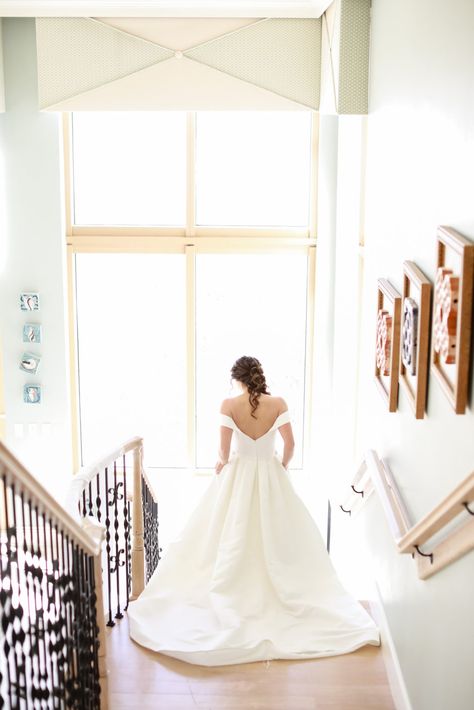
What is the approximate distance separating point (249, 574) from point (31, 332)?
13.8ft

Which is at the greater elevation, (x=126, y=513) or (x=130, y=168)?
(x=130, y=168)

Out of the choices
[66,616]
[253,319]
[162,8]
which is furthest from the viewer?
[253,319]

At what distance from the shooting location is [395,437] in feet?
15.0

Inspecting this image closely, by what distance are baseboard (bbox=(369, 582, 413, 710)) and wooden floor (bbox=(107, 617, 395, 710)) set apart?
4cm

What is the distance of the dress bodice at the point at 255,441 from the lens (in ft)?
18.1

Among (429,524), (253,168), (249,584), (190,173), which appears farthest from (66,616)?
(253,168)

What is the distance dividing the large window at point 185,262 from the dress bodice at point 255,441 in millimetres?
3109

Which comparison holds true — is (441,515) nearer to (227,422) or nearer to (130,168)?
(227,422)

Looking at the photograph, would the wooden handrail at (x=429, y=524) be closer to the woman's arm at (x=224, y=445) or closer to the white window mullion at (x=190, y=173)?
the woman's arm at (x=224, y=445)

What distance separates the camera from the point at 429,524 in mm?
3049

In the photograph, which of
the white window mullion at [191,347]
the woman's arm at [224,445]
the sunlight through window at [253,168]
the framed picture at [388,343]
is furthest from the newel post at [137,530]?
the sunlight through window at [253,168]

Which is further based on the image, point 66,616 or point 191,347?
point 191,347

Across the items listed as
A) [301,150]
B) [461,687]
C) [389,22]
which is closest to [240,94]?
[301,150]

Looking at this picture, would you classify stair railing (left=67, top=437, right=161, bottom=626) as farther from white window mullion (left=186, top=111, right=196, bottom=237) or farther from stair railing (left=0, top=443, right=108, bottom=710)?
white window mullion (left=186, top=111, right=196, bottom=237)
